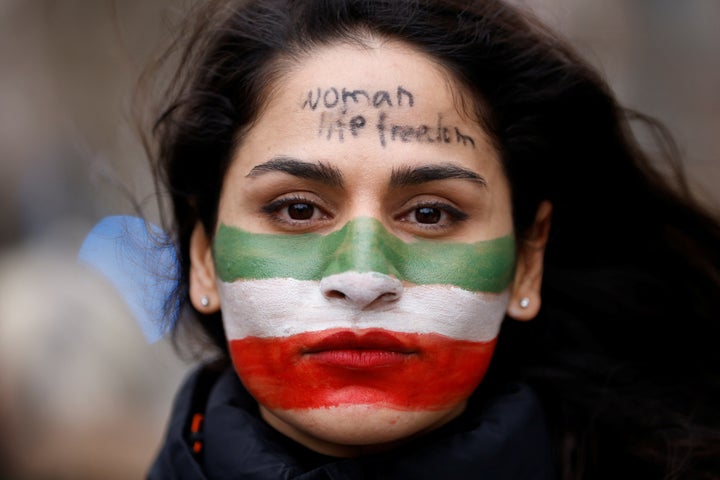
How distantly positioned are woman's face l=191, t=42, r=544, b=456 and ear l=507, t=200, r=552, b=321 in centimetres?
15

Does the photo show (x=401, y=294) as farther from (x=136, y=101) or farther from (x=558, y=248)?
(x=136, y=101)

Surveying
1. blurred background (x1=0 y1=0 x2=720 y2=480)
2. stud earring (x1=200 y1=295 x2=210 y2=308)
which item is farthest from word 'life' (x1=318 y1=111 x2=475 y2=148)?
blurred background (x1=0 y1=0 x2=720 y2=480)

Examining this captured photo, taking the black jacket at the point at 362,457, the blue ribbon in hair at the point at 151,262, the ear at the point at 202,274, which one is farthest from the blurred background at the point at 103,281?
the black jacket at the point at 362,457

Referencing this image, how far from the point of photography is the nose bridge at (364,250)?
2.03m

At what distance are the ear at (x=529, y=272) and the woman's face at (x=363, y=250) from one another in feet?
0.49

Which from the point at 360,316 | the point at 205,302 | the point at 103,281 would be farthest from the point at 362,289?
the point at 103,281

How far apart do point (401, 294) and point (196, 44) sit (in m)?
1.06

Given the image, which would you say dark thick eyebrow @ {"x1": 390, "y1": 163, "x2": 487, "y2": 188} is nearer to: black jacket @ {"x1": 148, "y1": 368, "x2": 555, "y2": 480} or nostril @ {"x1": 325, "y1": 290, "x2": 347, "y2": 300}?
nostril @ {"x1": 325, "y1": 290, "x2": 347, "y2": 300}

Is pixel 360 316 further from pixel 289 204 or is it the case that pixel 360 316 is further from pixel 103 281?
pixel 103 281

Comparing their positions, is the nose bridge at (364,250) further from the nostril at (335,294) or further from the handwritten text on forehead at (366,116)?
the handwritten text on forehead at (366,116)

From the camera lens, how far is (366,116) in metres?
2.13

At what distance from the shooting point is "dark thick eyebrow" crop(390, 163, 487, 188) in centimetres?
212

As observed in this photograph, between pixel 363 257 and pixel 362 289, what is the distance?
84 millimetres

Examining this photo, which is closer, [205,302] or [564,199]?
[205,302]
